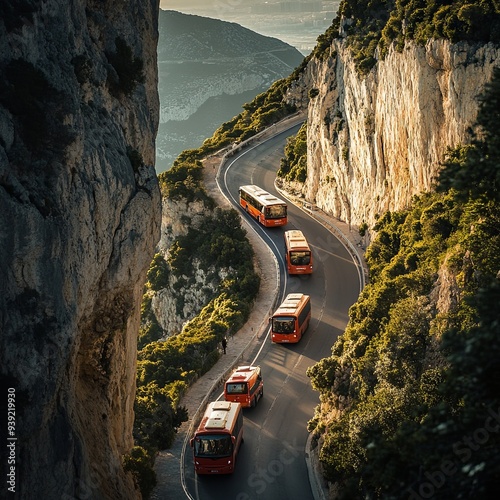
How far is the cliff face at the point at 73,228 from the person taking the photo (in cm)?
2380

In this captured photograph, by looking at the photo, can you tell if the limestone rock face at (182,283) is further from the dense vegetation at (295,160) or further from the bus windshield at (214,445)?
the bus windshield at (214,445)

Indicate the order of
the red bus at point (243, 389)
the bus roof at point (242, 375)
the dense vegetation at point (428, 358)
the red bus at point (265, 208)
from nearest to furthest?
the dense vegetation at point (428, 358)
the red bus at point (243, 389)
the bus roof at point (242, 375)
the red bus at point (265, 208)

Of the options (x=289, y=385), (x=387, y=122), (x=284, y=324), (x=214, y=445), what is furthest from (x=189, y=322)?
(x=214, y=445)

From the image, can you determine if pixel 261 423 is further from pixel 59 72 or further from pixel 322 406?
pixel 59 72

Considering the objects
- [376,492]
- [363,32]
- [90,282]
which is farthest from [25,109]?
[363,32]

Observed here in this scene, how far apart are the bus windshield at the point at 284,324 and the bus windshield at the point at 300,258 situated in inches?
437

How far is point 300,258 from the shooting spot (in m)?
59.5

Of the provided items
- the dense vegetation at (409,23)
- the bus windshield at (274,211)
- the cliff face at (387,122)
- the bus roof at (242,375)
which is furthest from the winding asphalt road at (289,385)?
the dense vegetation at (409,23)

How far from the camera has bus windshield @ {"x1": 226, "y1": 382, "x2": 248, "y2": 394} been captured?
1610 inches

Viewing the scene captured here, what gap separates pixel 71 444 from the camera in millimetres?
25078

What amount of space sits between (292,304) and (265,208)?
19142 millimetres

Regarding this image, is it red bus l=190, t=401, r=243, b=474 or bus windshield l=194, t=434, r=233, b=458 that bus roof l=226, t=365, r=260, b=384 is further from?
bus windshield l=194, t=434, r=233, b=458

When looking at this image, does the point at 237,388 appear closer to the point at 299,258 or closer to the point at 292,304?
the point at 292,304

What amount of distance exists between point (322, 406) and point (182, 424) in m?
7.48
